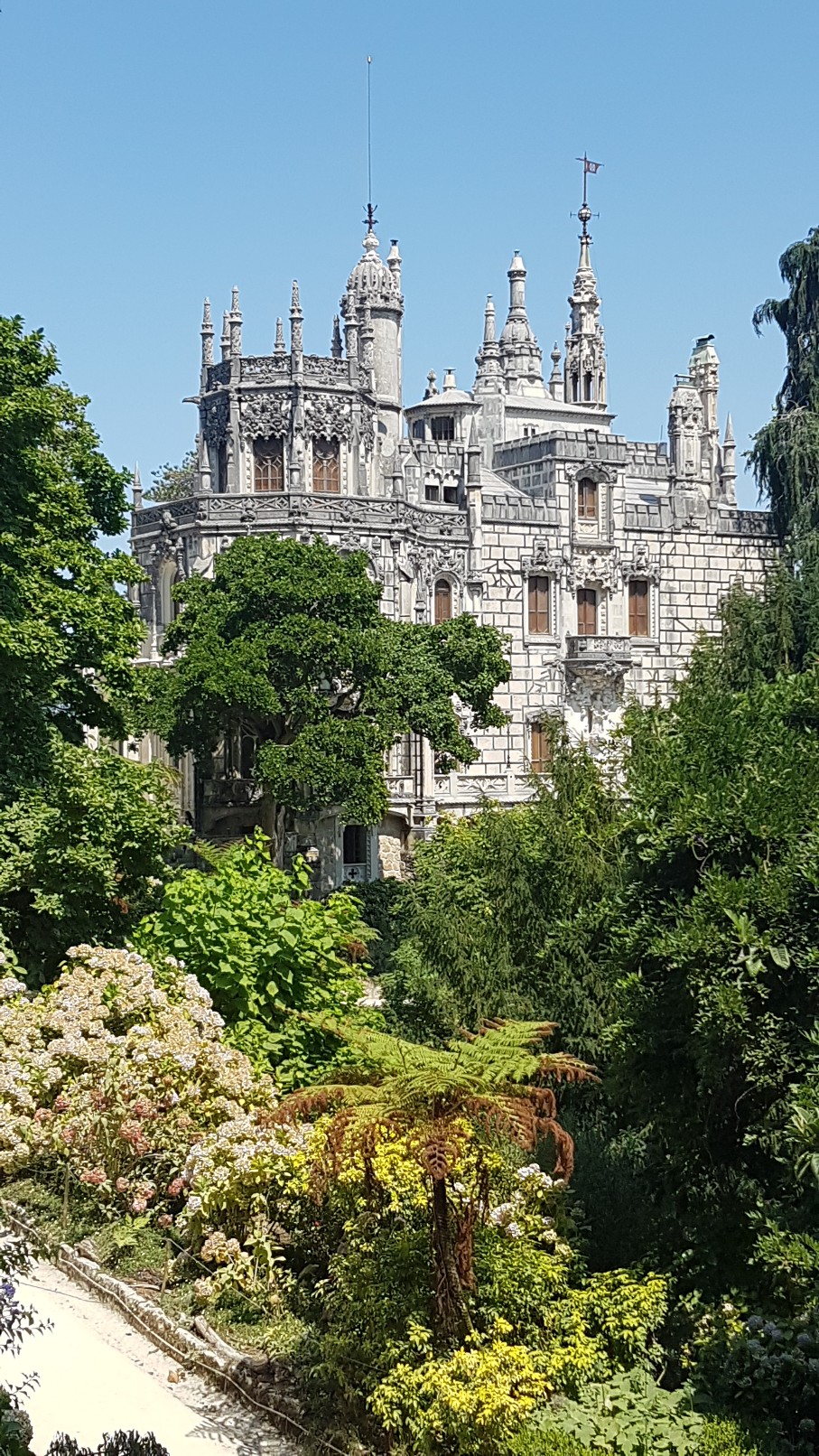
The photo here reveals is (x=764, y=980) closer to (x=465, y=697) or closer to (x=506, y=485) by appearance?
(x=465, y=697)

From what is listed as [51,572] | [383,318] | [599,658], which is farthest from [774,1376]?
[383,318]

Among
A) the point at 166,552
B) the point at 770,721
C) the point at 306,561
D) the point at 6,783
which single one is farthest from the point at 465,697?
the point at 770,721

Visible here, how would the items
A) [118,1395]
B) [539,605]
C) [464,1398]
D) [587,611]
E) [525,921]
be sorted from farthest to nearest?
[587,611] → [539,605] → [525,921] → [118,1395] → [464,1398]

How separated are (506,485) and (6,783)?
3230cm

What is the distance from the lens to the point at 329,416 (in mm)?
46938

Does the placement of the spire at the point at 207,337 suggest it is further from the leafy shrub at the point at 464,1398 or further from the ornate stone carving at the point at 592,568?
the leafy shrub at the point at 464,1398

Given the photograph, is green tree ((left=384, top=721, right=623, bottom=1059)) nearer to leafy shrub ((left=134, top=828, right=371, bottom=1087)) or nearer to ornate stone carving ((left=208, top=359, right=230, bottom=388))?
leafy shrub ((left=134, top=828, right=371, bottom=1087))

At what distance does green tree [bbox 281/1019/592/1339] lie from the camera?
12.3 metres

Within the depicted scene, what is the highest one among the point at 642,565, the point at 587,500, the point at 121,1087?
the point at 587,500

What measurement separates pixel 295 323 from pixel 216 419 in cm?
330

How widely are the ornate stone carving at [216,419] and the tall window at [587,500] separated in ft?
37.8

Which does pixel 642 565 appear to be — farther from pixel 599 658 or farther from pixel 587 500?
pixel 599 658

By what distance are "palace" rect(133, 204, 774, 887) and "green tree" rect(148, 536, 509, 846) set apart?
4.20 meters

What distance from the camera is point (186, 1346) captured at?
13.9m
